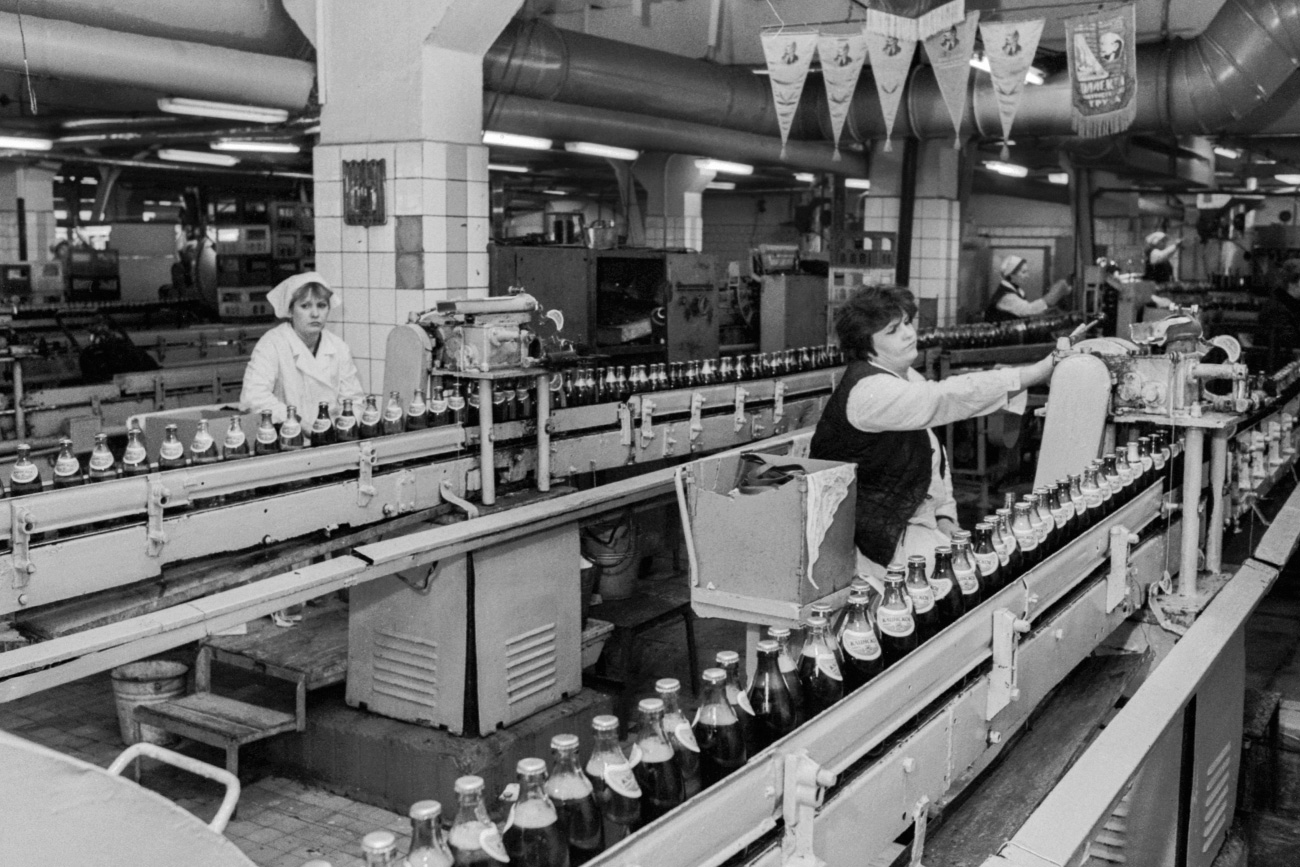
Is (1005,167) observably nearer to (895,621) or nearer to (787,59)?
(787,59)

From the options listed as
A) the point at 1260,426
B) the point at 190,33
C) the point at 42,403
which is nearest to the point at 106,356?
the point at 42,403

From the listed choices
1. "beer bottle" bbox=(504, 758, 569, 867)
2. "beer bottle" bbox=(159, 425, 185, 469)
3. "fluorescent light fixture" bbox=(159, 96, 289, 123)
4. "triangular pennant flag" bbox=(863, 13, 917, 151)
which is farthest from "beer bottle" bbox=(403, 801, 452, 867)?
"triangular pennant flag" bbox=(863, 13, 917, 151)

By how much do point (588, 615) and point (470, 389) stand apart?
1.02 m

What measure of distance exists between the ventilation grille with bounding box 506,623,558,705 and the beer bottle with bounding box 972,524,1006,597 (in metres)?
1.76

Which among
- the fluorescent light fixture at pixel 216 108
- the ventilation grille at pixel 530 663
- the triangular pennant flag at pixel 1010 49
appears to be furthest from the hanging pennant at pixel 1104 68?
the ventilation grille at pixel 530 663

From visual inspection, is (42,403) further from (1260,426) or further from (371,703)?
(1260,426)

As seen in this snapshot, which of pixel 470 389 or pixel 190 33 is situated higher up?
pixel 190 33

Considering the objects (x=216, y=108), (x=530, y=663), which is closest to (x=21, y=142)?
(x=216, y=108)

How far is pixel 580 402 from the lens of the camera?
16.4 ft

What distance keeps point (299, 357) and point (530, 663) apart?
150 centimetres

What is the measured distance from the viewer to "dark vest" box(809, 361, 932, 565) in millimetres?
3287

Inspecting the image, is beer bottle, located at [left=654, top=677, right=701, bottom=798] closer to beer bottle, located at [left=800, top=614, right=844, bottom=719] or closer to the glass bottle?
the glass bottle

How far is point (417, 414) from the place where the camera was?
4.07 metres

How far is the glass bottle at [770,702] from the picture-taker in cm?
203
